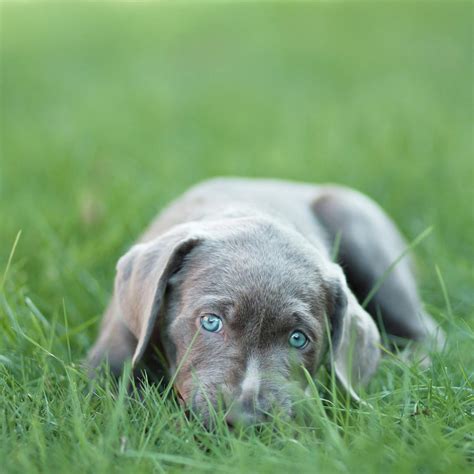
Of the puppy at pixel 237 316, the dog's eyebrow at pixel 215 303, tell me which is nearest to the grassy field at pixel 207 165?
the puppy at pixel 237 316

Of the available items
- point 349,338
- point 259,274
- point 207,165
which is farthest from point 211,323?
point 207,165

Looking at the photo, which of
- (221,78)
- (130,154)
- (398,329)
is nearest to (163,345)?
(398,329)

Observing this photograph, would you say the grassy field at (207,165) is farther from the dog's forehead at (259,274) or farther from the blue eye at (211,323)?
the dog's forehead at (259,274)

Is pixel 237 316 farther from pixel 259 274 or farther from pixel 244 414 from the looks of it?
pixel 244 414

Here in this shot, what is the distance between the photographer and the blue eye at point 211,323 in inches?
154

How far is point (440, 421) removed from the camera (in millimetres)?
3594

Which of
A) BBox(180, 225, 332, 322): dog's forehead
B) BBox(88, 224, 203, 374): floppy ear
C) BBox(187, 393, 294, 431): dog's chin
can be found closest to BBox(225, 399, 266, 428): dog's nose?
BBox(187, 393, 294, 431): dog's chin

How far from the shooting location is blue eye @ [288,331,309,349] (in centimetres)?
396

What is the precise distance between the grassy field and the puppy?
0.18 metres

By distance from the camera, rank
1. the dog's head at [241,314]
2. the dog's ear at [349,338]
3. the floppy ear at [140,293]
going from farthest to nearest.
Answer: the dog's ear at [349,338] → the floppy ear at [140,293] → the dog's head at [241,314]

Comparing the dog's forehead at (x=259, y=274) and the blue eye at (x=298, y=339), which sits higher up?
the dog's forehead at (x=259, y=274)

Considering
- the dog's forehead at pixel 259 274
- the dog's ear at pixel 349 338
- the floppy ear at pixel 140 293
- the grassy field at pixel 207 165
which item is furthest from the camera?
the dog's ear at pixel 349 338

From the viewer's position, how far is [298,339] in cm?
400

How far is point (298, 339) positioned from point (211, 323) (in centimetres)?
41
